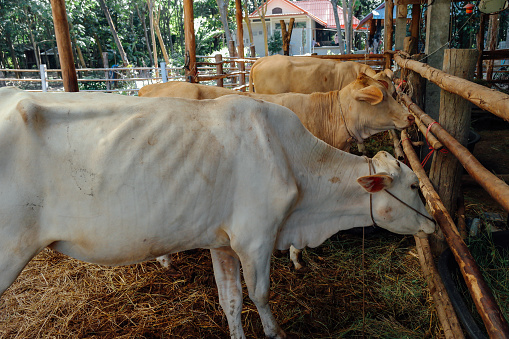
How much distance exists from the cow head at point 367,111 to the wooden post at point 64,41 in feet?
10.5

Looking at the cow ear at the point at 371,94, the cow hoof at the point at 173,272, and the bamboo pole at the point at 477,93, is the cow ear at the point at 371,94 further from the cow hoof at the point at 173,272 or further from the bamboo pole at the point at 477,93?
the cow hoof at the point at 173,272

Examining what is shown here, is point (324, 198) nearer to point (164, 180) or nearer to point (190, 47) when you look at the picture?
point (164, 180)

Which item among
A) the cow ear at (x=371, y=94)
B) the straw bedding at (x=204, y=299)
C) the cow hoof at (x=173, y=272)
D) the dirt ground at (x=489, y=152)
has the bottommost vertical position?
the straw bedding at (x=204, y=299)

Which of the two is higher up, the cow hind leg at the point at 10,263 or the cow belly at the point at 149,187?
the cow belly at the point at 149,187

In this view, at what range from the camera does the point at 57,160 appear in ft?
6.80

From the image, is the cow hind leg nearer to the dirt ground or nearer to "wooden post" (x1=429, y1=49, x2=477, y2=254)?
"wooden post" (x1=429, y1=49, x2=477, y2=254)

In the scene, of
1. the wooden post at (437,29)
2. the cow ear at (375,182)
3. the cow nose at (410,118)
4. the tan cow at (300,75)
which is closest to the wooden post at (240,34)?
the tan cow at (300,75)

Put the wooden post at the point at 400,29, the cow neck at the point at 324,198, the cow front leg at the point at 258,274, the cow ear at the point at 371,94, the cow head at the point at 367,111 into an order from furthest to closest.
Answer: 1. the wooden post at the point at 400,29
2. the cow head at the point at 367,111
3. the cow ear at the point at 371,94
4. the cow neck at the point at 324,198
5. the cow front leg at the point at 258,274

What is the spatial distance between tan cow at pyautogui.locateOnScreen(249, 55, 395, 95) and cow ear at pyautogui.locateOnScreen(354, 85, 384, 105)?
272 cm

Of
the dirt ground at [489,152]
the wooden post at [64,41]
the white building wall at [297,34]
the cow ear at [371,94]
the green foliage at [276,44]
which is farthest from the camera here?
the white building wall at [297,34]

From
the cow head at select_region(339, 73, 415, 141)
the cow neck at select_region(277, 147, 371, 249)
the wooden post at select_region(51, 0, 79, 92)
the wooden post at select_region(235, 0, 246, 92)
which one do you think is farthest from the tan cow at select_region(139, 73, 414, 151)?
the wooden post at select_region(235, 0, 246, 92)

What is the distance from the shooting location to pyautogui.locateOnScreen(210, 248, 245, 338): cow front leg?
2861 mm

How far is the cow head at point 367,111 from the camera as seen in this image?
15.8 feet

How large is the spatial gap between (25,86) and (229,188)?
2487cm
